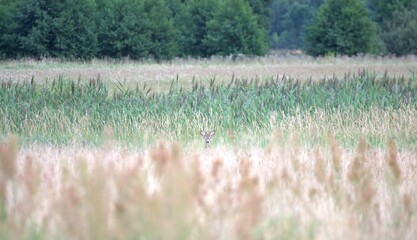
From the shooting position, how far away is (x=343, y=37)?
46219mm

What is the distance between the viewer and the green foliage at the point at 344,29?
46.5m

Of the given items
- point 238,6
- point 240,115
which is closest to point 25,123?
point 240,115

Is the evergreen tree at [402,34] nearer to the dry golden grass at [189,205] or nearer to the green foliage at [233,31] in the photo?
the green foliage at [233,31]

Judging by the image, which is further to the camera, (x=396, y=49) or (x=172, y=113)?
(x=396, y=49)

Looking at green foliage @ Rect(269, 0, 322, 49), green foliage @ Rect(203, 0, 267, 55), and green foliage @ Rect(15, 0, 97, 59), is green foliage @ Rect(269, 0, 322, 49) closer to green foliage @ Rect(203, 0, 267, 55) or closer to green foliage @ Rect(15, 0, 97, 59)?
green foliage @ Rect(203, 0, 267, 55)

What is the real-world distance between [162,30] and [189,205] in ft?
137

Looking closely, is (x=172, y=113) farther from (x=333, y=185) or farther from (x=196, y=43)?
(x=196, y=43)

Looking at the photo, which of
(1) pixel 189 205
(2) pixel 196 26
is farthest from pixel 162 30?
(1) pixel 189 205

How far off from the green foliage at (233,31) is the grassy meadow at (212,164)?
104 ft

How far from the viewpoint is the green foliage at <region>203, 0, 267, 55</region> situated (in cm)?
4641

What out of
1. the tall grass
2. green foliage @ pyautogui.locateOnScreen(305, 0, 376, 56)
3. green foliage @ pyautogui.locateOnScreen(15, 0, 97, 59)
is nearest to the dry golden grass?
the tall grass

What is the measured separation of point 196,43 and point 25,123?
38.3 m

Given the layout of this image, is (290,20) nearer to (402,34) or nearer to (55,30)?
(402,34)

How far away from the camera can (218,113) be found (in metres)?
12.3
